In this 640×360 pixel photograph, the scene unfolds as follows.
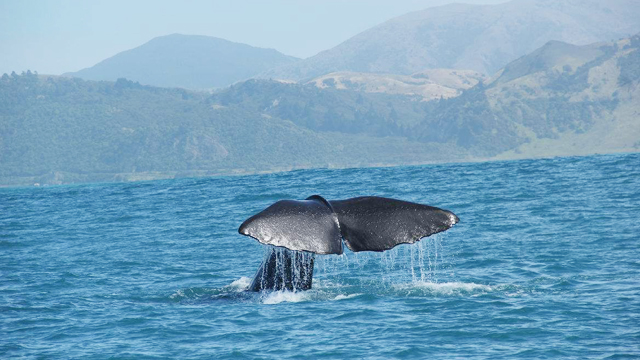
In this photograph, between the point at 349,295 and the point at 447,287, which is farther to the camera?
the point at 447,287

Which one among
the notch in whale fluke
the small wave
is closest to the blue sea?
the small wave

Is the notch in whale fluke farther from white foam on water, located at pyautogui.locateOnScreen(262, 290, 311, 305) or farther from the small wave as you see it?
the small wave

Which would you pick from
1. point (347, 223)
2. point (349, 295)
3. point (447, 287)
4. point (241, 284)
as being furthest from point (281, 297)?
point (347, 223)

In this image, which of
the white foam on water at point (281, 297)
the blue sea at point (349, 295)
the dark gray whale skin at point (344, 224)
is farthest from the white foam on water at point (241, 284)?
the dark gray whale skin at point (344, 224)

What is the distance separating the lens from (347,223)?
789 cm

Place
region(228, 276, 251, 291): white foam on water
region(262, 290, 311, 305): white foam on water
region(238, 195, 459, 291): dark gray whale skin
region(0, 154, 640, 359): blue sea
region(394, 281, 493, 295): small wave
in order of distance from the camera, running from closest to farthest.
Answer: region(238, 195, 459, 291): dark gray whale skin
region(0, 154, 640, 359): blue sea
region(262, 290, 311, 305): white foam on water
region(394, 281, 493, 295): small wave
region(228, 276, 251, 291): white foam on water

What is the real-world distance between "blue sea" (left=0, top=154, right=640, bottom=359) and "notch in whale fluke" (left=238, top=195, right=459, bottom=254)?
1621 mm

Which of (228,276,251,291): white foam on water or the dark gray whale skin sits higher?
the dark gray whale skin

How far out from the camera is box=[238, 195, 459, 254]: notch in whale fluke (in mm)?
7172

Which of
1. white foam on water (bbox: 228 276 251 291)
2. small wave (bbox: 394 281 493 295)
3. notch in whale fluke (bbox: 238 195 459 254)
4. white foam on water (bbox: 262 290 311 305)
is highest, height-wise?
notch in whale fluke (bbox: 238 195 459 254)

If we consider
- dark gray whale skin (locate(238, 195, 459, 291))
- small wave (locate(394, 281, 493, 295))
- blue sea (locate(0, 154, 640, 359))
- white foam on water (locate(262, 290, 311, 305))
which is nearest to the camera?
dark gray whale skin (locate(238, 195, 459, 291))

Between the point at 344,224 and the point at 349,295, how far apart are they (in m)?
4.56

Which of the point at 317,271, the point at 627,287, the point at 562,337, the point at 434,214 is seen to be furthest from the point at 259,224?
the point at 317,271

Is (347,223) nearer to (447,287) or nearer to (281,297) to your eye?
(281,297)
